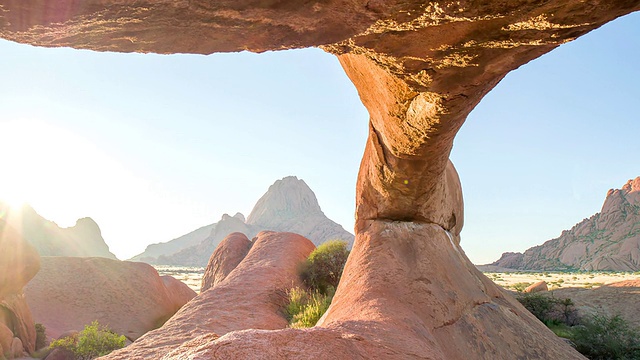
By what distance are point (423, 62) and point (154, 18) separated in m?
3.04

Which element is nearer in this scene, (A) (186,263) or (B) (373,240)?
(B) (373,240)

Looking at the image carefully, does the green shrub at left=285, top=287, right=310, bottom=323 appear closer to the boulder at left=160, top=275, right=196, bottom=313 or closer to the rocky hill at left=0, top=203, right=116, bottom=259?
the boulder at left=160, top=275, right=196, bottom=313

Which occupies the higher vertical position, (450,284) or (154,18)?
(154,18)

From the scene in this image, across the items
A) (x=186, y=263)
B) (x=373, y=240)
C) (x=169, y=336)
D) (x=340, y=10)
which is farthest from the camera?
(x=186, y=263)

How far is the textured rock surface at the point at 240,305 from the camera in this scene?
420 inches

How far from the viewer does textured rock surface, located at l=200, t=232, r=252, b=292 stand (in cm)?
2164

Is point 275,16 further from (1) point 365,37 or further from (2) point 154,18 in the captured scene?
(1) point 365,37

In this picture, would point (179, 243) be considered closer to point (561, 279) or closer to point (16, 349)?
point (561, 279)

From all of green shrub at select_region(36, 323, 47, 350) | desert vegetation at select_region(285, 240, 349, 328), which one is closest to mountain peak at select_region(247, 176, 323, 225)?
desert vegetation at select_region(285, 240, 349, 328)

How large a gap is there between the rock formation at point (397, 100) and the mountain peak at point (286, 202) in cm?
13840

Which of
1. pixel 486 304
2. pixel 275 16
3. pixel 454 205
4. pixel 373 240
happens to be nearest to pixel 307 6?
pixel 275 16

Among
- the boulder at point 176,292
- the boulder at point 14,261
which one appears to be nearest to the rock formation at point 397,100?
the boulder at point 14,261

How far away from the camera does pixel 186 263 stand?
424ft

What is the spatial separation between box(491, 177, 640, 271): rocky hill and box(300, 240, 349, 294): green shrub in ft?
227
